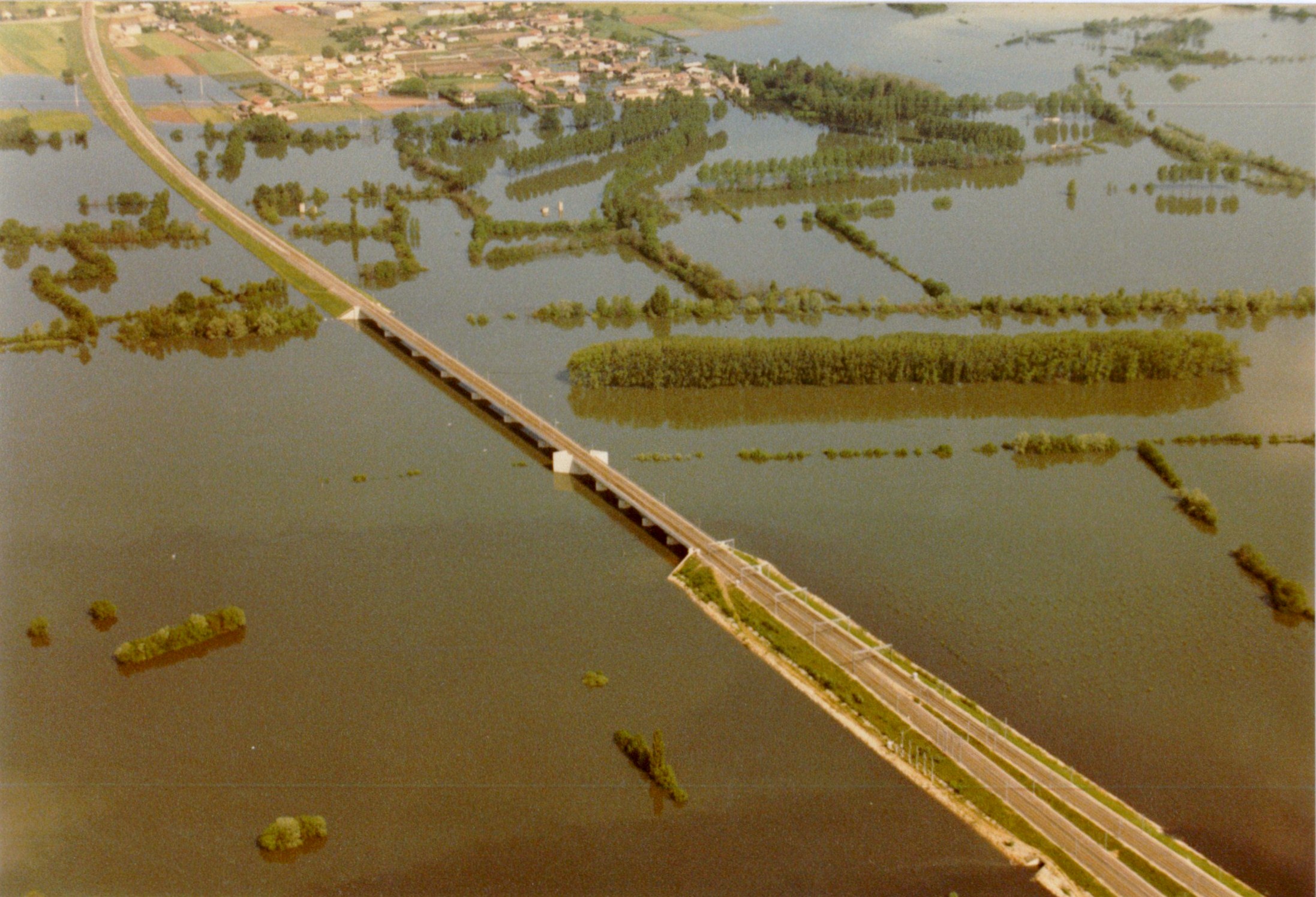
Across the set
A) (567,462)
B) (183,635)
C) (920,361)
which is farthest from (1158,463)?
(183,635)

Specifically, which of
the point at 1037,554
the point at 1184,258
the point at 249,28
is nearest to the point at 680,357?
the point at 1037,554

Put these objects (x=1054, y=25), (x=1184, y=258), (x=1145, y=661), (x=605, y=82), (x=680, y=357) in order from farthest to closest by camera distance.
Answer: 1. (x=1054, y=25)
2. (x=605, y=82)
3. (x=1184, y=258)
4. (x=680, y=357)
5. (x=1145, y=661)

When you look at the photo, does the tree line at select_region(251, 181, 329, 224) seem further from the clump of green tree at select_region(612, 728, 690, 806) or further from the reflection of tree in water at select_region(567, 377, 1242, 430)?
the clump of green tree at select_region(612, 728, 690, 806)

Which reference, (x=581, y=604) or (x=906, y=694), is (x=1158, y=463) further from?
(x=581, y=604)

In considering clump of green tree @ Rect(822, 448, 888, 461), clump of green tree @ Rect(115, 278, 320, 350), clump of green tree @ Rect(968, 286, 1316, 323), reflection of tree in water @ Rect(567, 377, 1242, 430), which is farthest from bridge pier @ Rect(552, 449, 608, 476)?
clump of green tree @ Rect(968, 286, 1316, 323)

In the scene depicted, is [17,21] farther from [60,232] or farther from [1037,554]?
[1037,554]

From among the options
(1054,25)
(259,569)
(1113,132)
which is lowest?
(259,569)

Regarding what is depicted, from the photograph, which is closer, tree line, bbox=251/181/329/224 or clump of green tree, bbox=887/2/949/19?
tree line, bbox=251/181/329/224
